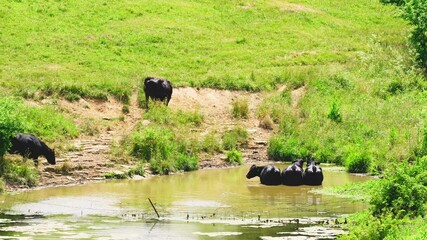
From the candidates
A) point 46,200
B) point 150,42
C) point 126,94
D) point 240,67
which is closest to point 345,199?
point 46,200

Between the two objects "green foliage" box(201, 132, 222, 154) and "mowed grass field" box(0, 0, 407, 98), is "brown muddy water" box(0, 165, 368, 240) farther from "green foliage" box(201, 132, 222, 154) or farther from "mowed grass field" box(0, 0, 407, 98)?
"mowed grass field" box(0, 0, 407, 98)

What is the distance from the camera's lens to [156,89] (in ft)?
142

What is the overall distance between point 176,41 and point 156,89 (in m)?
12.7

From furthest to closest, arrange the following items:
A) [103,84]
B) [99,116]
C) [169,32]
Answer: [169,32] < [103,84] < [99,116]

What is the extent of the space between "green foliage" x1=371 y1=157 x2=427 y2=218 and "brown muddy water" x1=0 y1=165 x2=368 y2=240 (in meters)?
1.28

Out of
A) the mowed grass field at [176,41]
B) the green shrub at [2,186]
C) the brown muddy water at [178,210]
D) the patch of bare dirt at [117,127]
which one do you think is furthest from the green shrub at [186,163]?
the green shrub at [2,186]

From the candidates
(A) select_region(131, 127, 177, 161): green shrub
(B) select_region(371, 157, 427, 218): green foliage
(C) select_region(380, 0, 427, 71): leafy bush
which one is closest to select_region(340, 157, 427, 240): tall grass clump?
(B) select_region(371, 157, 427, 218): green foliage

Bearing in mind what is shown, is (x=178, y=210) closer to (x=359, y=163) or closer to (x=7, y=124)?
(x=7, y=124)

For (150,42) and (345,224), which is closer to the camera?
(345,224)

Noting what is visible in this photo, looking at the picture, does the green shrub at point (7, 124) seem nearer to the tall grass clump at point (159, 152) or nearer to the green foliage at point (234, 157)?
the tall grass clump at point (159, 152)

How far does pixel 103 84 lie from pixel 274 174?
1159 centimetres

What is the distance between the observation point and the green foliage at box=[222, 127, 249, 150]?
41344 mm

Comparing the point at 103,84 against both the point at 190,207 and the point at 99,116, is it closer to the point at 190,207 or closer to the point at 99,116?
the point at 99,116

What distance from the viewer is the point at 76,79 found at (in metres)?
44.6
